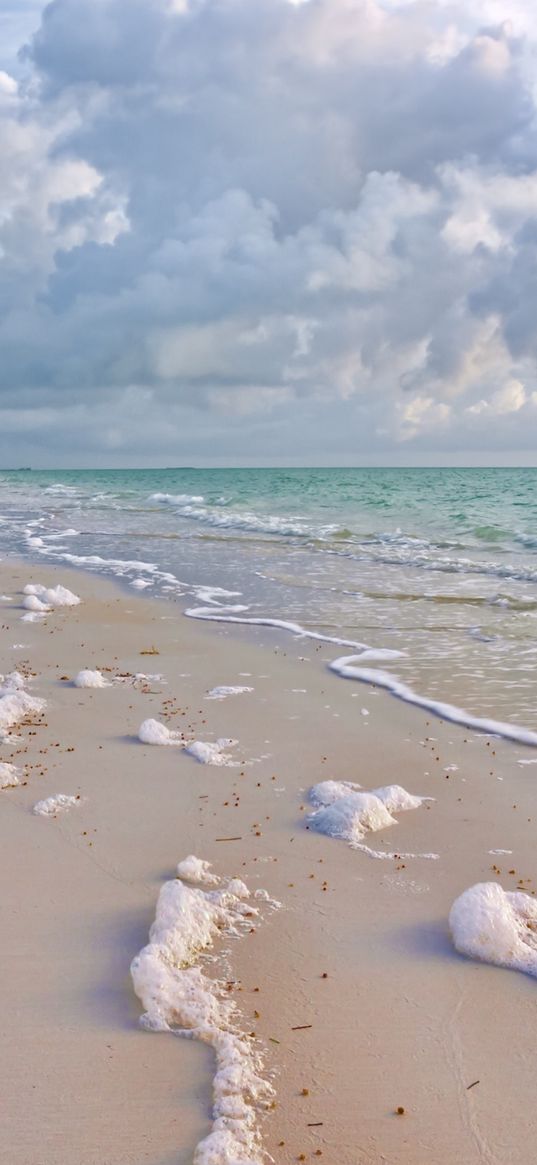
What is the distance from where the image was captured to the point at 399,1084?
2.83 metres

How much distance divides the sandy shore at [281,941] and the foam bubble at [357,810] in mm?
79

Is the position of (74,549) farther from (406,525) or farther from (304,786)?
(304,786)

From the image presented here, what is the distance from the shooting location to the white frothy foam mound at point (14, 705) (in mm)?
6570

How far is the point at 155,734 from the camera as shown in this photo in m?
6.20

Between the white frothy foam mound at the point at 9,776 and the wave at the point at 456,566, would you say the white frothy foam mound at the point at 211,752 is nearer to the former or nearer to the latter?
the white frothy foam mound at the point at 9,776

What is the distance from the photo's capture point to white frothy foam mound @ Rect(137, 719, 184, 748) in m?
6.17

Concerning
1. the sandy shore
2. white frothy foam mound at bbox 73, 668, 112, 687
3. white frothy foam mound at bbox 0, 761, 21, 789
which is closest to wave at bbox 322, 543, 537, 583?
the sandy shore

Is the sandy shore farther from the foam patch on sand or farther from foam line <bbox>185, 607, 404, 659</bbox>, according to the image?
foam line <bbox>185, 607, 404, 659</bbox>

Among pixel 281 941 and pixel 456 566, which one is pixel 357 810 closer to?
pixel 281 941

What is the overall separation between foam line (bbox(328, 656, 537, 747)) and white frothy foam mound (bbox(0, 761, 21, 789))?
10.9 ft

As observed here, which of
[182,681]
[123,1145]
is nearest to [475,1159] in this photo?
[123,1145]

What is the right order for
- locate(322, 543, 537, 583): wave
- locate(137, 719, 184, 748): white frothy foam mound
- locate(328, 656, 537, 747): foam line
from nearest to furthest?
1. locate(137, 719, 184, 748): white frothy foam mound
2. locate(328, 656, 537, 747): foam line
3. locate(322, 543, 537, 583): wave

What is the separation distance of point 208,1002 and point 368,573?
13.5 m

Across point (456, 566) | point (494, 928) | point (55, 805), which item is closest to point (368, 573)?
point (456, 566)
